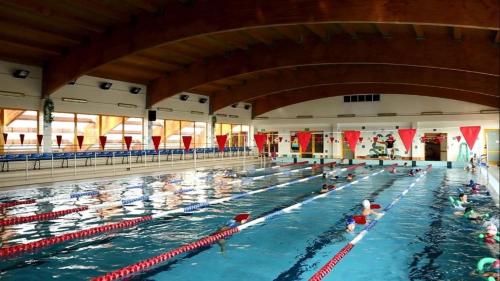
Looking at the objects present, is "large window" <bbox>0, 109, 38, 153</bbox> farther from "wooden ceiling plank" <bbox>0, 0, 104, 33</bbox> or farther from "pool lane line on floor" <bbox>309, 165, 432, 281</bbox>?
"pool lane line on floor" <bbox>309, 165, 432, 281</bbox>

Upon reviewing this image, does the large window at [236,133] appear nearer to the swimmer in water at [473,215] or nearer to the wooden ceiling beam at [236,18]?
the wooden ceiling beam at [236,18]

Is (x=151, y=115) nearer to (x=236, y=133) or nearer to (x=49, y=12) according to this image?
(x=49, y=12)

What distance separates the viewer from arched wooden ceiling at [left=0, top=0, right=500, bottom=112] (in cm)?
943

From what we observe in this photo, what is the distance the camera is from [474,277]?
448 cm

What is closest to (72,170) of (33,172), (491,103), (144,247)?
(33,172)

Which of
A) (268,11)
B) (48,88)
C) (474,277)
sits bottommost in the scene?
(474,277)

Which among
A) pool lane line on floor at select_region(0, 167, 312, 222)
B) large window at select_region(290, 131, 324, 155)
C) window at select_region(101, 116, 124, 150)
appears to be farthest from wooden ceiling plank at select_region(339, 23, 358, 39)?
large window at select_region(290, 131, 324, 155)

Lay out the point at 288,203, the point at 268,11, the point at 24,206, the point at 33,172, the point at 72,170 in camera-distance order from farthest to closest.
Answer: the point at 72,170 < the point at 33,172 < the point at 268,11 < the point at 288,203 < the point at 24,206

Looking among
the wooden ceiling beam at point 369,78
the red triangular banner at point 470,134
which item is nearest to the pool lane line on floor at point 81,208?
the wooden ceiling beam at point 369,78

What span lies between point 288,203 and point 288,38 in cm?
789

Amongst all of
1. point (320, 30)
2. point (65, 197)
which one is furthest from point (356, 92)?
point (65, 197)

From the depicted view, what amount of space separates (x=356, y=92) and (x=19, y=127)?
17986 mm

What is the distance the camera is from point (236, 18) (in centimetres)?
1068

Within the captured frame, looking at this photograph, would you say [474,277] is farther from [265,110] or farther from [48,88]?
[265,110]
